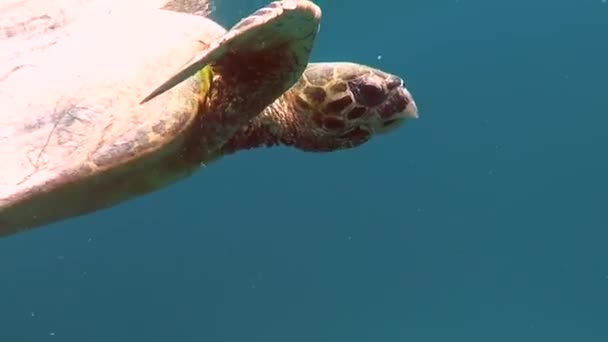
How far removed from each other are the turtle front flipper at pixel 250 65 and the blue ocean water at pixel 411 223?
26.7 ft

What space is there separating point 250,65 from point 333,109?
493 millimetres

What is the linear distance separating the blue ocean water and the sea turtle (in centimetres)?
780

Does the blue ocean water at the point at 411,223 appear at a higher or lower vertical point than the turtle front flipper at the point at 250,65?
lower

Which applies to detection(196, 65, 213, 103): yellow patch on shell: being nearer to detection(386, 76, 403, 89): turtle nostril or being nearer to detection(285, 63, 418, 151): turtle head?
detection(285, 63, 418, 151): turtle head

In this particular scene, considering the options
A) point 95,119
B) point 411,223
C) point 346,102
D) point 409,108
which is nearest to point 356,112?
point 346,102

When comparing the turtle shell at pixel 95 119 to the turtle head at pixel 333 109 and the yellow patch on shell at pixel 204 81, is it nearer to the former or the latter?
the yellow patch on shell at pixel 204 81

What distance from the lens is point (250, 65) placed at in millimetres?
2047

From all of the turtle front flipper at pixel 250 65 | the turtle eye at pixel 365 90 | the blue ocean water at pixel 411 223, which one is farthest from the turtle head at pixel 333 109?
the blue ocean water at pixel 411 223

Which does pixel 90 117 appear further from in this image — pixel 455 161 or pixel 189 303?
pixel 455 161

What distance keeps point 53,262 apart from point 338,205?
18.4ft

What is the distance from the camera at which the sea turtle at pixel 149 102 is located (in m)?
1.97

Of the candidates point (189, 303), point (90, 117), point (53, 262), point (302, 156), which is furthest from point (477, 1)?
point (90, 117)

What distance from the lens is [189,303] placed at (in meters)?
13.8

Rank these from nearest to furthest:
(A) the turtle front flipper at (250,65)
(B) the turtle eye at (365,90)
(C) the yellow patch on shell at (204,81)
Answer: (A) the turtle front flipper at (250,65), (C) the yellow patch on shell at (204,81), (B) the turtle eye at (365,90)
